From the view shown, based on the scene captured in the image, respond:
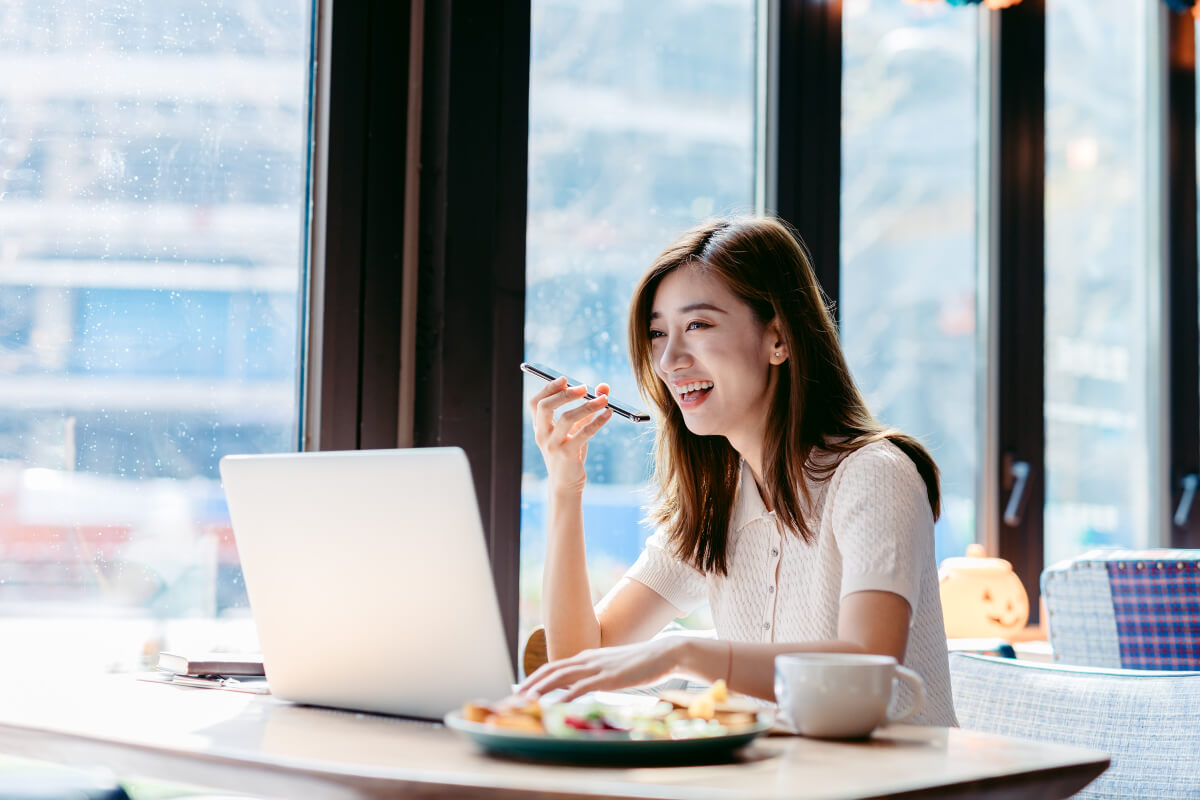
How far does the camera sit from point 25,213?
6.01ft

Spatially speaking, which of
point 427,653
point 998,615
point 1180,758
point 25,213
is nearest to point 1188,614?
point 1180,758

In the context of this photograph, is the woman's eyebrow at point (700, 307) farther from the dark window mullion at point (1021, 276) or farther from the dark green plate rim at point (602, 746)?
the dark window mullion at point (1021, 276)

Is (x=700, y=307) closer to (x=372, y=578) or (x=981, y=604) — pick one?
(x=372, y=578)

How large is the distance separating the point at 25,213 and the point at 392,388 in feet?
2.08

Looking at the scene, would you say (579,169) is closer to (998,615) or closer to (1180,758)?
(998,615)

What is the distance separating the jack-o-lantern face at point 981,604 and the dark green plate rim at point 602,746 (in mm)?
1855

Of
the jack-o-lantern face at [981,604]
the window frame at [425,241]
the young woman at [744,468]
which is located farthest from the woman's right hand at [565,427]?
the jack-o-lantern face at [981,604]

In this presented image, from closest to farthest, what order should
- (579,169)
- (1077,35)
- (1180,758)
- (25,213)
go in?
(1180,758), (25,213), (579,169), (1077,35)

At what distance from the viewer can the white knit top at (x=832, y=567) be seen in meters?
1.30

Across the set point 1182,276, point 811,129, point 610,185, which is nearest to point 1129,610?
point 610,185

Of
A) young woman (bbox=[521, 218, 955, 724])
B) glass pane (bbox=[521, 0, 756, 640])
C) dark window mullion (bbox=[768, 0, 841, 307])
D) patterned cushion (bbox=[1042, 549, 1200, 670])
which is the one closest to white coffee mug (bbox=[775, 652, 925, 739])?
young woman (bbox=[521, 218, 955, 724])

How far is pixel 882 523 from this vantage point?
1312mm

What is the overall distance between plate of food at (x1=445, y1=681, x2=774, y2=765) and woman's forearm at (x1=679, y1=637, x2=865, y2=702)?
14 cm

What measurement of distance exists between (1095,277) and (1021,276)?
381 mm
